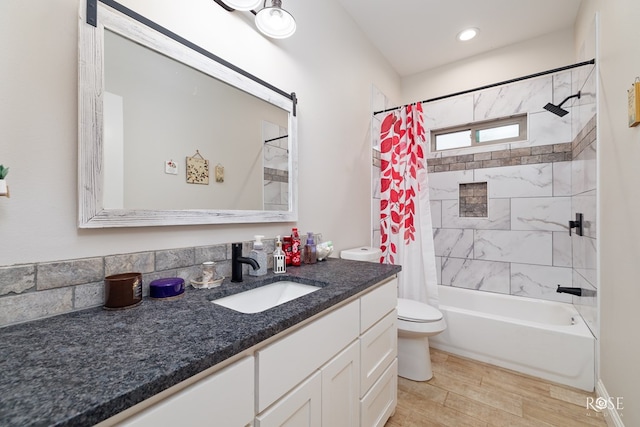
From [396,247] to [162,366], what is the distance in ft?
6.58

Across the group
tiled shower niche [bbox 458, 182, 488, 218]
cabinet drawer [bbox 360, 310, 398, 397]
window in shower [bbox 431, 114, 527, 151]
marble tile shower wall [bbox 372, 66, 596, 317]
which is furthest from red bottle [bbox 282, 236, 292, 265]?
window in shower [bbox 431, 114, 527, 151]

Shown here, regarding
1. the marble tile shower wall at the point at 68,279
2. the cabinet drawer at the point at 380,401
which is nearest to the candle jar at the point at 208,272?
the marble tile shower wall at the point at 68,279

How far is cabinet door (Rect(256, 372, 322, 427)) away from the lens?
73 centimetres

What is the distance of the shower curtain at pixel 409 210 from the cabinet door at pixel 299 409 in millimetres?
1490

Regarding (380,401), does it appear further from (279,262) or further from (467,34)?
(467,34)

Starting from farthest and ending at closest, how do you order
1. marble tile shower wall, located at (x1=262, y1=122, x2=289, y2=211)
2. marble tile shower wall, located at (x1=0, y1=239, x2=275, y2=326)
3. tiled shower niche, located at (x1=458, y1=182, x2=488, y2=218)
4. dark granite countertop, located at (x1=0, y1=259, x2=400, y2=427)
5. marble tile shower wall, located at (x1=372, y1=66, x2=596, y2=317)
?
tiled shower niche, located at (x1=458, y1=182, x2=488, y2=218) < marble tile shower wall, located at (x1=372, y1=66, x2=596, y2=317) < marble tile shower wall, located at (x1=262, y1=122, x2=289, y2=211) < marble tile shower wall, located at (x1=0, y1=239, x2=275, y2=326) < dark granite countertop, located at (x1=0, y1=259, x2=400, y2=427)

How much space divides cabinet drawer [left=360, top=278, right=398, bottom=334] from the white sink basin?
236 millimetres

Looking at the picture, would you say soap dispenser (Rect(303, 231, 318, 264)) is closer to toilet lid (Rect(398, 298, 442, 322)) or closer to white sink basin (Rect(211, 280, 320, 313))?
white sink basin (Rect(211, 280, 320, 313))

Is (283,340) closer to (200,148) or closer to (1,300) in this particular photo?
(1,300)

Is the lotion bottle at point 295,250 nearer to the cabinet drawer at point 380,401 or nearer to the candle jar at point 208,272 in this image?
the candle jar at point 208,272

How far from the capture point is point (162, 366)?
522 mm

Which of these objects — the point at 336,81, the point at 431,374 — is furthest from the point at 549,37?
the point at 431,374

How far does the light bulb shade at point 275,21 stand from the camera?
1.34m

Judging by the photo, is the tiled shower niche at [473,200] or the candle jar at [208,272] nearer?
the candle jar at [208,272]
